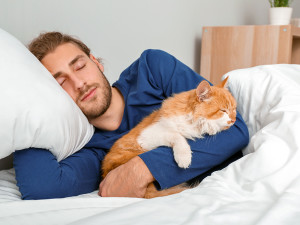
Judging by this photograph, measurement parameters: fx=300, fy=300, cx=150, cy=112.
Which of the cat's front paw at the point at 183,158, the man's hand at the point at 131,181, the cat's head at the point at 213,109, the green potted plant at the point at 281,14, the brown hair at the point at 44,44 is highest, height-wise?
the green potted plant at the point at 281,14

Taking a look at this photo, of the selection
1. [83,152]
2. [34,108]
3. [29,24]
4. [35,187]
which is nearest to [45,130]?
[34,108]

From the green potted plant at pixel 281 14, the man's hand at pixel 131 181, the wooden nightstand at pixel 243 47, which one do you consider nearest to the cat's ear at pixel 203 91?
the man's hand at pixel 131 181

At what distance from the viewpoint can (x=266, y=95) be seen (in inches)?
49.6

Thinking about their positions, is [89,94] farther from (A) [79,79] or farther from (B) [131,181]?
(B) [131,181]

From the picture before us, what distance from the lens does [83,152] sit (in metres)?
1.35

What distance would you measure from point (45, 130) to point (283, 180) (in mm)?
769

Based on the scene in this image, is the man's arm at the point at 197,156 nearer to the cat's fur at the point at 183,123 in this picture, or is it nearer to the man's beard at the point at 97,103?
the cat's fur at the point at 183,123

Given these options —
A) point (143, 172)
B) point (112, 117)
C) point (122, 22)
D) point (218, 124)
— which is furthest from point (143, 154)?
point (122, 22)

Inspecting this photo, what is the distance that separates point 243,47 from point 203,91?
154cm

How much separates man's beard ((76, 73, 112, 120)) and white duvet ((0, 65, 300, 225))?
42 centimetres

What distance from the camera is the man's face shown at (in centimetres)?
136

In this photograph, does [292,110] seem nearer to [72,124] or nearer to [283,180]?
[283,180]

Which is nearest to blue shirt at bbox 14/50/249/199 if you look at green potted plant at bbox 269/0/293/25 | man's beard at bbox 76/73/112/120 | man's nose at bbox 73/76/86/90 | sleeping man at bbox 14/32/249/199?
sleeping man at bbox 14/32/249/199

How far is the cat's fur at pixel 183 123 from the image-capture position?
1140 mm
